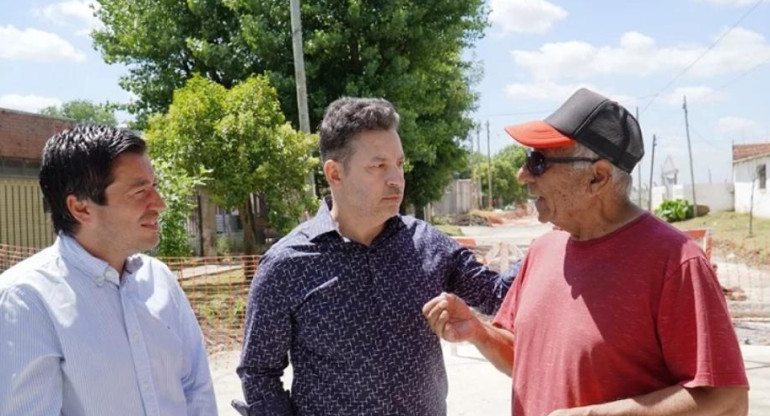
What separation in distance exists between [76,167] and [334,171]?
781 mm

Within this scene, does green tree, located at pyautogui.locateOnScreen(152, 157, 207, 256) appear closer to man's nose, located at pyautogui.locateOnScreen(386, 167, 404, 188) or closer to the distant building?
the distant building

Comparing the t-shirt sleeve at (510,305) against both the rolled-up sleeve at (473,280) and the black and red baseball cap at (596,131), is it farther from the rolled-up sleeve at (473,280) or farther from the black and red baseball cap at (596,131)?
the black and red baseball cap at (596,131)

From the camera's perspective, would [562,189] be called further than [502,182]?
No

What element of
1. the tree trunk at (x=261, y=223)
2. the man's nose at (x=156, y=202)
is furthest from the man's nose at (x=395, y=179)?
the tree trunk at (x=261, y=223)

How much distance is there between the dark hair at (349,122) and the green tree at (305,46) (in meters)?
12.8

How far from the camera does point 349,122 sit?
7.22ft

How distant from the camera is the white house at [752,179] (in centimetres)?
3086

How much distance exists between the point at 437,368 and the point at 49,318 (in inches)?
47.1

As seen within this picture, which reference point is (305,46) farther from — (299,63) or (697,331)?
(697,331)

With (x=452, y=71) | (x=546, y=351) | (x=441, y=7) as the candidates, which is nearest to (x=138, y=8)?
(x=441, y=7)

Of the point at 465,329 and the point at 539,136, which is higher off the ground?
the point at 539,136

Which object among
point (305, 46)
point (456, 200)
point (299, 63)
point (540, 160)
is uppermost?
point (305, 46)

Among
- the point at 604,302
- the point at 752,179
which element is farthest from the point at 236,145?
the point at 752,179

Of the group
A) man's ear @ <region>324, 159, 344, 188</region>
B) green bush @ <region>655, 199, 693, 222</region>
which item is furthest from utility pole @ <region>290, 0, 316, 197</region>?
green bush @ <region>655, 199, 693, 222</region>
